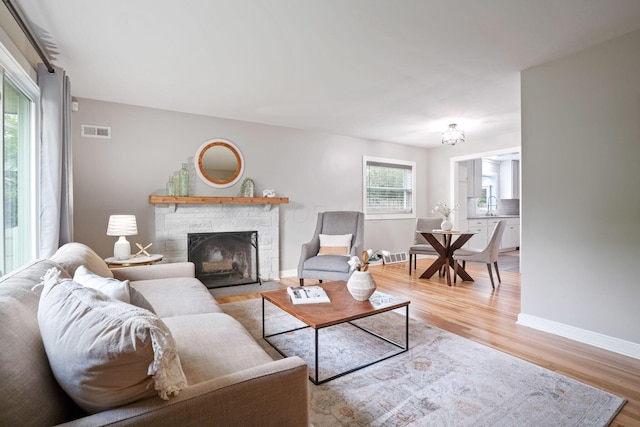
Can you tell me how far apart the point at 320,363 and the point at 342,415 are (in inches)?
21.8

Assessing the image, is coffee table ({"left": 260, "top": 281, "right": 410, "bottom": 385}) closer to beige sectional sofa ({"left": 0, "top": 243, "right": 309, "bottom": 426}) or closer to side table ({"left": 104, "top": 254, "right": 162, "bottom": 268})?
beige sectional sofa ({"left": 0, "top": 243, "right": 309, "bottom": 426})

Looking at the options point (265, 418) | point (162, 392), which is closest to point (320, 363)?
point (265, 418)

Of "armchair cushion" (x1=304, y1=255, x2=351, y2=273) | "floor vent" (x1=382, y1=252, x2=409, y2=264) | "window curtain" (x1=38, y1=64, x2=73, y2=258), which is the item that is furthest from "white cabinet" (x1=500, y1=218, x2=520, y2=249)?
"window curtain" (x1=38, y1=64, x2=73, y2=258)

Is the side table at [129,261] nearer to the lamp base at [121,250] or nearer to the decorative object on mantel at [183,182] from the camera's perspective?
the lamp base at [121,250]

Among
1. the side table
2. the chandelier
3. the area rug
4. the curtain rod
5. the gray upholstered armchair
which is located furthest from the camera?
the chandelier

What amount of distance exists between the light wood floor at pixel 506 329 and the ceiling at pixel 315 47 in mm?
2266

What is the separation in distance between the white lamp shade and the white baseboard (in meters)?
3.86

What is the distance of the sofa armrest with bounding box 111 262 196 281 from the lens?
8.82 feet

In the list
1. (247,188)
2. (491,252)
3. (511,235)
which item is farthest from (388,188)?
(511,235)

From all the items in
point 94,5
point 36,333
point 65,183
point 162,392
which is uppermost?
point 94,5

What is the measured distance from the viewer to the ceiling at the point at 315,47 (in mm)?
2061

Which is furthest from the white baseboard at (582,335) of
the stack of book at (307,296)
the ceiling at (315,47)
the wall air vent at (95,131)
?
the wall air vent at (95,131)

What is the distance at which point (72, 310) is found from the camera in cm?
91

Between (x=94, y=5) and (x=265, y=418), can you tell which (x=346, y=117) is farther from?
(x=265, y=418)
